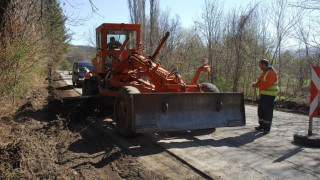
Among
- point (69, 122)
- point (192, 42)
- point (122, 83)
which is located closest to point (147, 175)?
point (122, 83)

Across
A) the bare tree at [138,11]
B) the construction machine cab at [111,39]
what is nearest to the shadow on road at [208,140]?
the construction machine cab at [111,39]

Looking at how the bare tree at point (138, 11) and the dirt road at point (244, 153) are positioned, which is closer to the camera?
the dirt road at point (244, 153)

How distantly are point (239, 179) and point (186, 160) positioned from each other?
925 millimetres

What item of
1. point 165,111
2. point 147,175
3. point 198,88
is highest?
point 198,88

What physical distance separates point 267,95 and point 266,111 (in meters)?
0.38

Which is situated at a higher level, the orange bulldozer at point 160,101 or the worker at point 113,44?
the worker at point 113,44

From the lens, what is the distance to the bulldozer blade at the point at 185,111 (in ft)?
16.2

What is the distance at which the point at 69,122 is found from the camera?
6852mm

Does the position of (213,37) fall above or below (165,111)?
above

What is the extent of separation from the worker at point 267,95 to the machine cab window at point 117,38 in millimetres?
3911

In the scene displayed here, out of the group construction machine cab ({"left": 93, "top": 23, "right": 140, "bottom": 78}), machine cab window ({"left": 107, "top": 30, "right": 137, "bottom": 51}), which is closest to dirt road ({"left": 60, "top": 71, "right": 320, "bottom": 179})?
construction machine cab ({"left": 93, "top": 23, "right": 140, "bottom": 78})

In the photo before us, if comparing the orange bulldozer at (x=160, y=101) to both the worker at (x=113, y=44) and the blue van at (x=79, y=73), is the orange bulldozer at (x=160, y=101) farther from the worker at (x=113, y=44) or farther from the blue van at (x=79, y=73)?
the blue van at (x=79, y=73)

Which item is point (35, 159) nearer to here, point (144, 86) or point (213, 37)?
point (144, 86)

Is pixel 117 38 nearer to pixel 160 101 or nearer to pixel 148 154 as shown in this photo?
pixel 160 101
